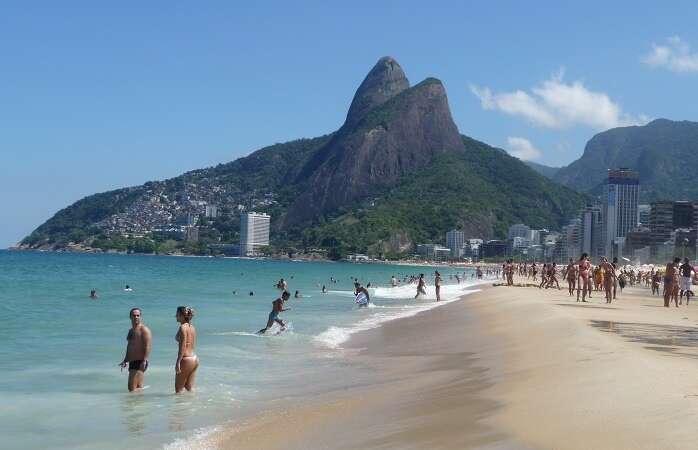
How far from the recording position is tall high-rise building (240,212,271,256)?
194000mm

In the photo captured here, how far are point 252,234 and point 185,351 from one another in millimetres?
187024

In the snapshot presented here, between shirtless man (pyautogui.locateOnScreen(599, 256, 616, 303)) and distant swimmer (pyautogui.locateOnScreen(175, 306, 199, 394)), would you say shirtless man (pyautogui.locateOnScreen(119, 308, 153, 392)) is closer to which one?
distant swimmer (pyautogui.locateOnScreen(175, 306, 199, 394))

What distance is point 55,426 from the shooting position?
889 cm

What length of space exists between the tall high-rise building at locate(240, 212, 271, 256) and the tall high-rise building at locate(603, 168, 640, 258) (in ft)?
274

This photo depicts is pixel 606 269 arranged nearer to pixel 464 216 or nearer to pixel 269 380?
pixel 269 380

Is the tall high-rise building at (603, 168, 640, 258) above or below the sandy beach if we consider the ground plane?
above

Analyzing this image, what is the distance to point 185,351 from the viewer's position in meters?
10.1

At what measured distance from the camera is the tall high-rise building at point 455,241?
17662 centimetres

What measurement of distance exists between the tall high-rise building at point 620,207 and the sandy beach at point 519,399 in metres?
168

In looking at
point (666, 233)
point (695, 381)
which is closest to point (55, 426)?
point (695, 381)

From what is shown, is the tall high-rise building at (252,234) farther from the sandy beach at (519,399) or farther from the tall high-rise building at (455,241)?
the sandy beach at (519,399)

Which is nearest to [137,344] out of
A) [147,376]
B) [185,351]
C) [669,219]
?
[185,351]

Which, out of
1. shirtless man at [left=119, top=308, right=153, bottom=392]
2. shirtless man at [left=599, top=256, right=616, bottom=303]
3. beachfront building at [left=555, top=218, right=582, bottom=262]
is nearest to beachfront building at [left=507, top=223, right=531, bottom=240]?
beachfront building at [left=555, top=218, right=582, bottom=262]

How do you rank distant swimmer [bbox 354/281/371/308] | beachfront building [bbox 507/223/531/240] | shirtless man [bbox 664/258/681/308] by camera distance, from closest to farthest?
shirtless man [bbox 664/258/681/308], distant swimmer [bbox 354/281/371/308], beachfront building [bbox 507/223/531/240]
